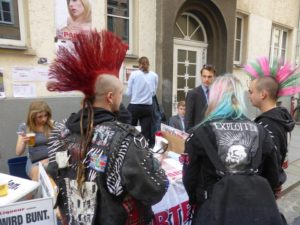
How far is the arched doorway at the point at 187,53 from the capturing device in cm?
648

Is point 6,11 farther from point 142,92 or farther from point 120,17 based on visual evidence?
point 142,92

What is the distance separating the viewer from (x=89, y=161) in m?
1.25

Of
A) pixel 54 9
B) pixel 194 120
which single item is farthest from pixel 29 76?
pixel 194 120

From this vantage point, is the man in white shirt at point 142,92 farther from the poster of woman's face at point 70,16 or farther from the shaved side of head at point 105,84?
the shaved side of head at point 105,84

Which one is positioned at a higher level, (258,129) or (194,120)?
(258,129)

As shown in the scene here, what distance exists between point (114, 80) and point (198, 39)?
627 cm

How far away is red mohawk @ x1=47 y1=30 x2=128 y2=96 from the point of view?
4.05 ft

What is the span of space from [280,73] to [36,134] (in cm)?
262

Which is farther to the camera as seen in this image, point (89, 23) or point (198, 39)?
point (198, 39)

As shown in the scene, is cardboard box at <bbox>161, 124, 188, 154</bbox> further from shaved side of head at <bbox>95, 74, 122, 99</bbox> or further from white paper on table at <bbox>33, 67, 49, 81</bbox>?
white paper on table at <bbox>33, 67, 49, 81</bbox>

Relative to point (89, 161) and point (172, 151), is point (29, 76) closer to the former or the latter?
point (172, 151)

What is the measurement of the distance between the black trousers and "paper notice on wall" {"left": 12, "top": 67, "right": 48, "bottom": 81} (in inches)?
61.6

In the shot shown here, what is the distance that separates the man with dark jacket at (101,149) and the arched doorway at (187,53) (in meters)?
5.29

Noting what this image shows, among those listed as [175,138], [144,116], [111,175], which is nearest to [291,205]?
[175,138]
